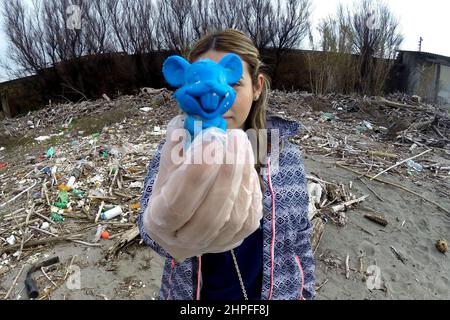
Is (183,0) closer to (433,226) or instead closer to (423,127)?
(423,127)

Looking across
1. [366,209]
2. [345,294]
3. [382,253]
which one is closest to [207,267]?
[345,294]

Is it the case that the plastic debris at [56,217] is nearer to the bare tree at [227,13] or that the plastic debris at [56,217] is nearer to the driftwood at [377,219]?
the driftwood at [377,219]

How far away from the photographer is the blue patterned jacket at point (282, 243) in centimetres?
139

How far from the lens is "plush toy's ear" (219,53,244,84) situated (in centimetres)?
96

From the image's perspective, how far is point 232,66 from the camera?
967 mm

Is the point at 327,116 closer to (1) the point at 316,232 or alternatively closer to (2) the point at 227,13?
(1) the point at 316,232

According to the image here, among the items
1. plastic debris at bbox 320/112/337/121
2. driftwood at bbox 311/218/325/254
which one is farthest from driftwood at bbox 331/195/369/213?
plastic debris at bbox 320/112/337/121

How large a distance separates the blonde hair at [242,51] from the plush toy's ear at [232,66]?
34cm

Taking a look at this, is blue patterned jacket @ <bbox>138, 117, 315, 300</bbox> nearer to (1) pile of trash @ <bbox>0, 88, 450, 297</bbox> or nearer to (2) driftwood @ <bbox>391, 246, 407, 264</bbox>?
(1) pile of trash @ <bbox>0, 88, 450, 297</bbox>

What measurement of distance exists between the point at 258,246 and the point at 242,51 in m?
0.74

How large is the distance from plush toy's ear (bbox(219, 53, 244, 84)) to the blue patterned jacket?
50cm

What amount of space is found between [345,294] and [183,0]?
14850 millimetres

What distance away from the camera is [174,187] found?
0.83m

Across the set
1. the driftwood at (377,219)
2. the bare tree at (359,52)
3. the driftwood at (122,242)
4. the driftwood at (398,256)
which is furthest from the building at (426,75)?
the driftwood at (122,242)
